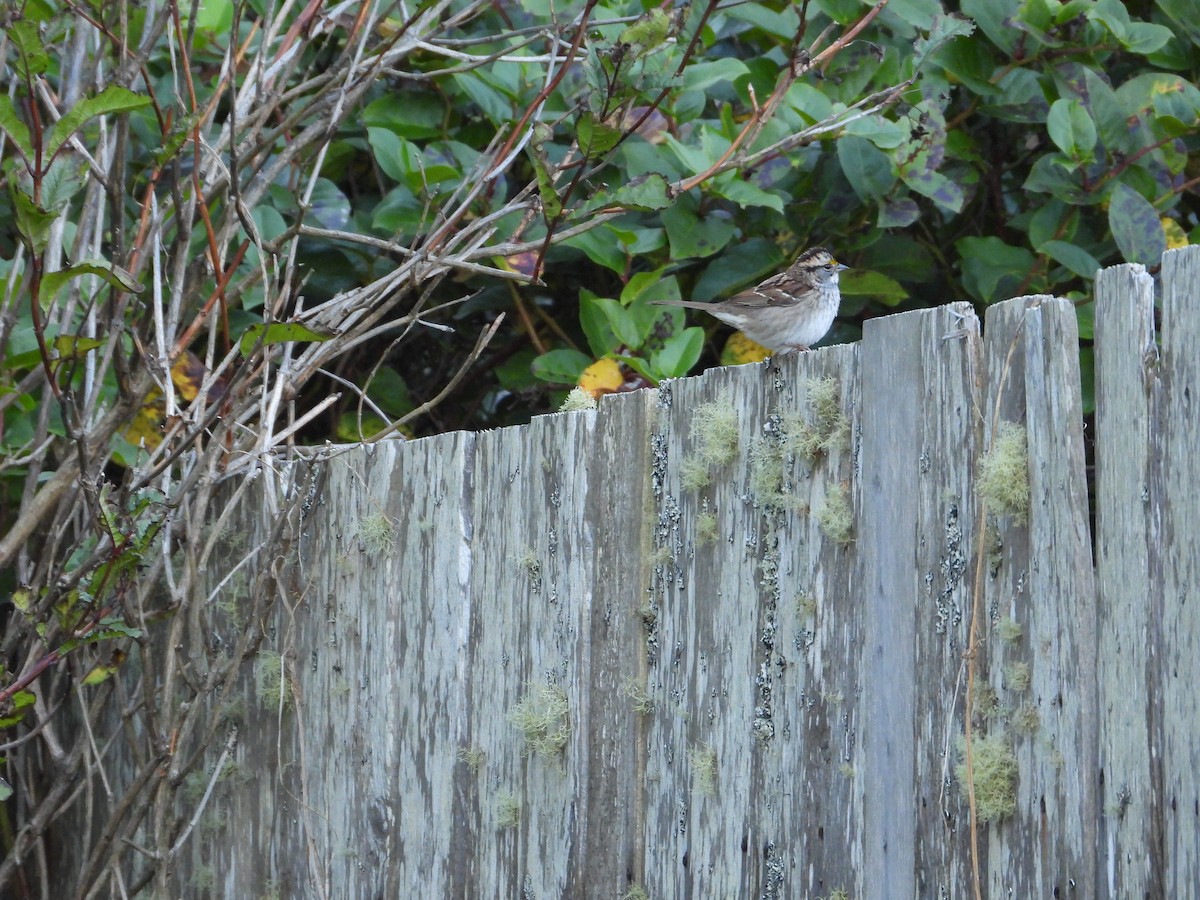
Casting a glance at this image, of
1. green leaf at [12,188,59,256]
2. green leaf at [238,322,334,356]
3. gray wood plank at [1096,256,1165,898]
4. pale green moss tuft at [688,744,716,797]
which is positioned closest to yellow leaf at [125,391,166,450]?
green leaf at [238,322,334,356]

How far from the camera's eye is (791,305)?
3533 mm

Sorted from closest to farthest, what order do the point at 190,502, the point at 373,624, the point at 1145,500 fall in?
1. the point at 1145,500
2. the point at 373,624
3. the point at 190,502

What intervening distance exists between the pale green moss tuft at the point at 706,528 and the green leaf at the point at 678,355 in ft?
2.53

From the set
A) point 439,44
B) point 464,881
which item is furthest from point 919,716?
point 439,44

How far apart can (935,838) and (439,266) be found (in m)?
1.86

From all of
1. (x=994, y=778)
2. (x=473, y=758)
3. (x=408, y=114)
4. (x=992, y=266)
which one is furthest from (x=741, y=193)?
(x=994, y=778)

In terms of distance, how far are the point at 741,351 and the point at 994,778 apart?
2114 mm

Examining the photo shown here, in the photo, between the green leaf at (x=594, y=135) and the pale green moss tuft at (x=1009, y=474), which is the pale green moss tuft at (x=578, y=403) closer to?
the green leaf at (x=594, y=135)

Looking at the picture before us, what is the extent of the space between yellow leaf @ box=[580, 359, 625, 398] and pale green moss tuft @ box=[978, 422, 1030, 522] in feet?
5.20

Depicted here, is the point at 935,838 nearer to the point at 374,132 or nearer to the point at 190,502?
the point at 190,502

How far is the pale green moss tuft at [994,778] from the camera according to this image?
1870mm

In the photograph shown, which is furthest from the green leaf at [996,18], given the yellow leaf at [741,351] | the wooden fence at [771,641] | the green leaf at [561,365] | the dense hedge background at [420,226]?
the wooden fence at [771,641]

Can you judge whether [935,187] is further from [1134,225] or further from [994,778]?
[994,778]

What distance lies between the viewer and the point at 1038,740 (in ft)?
6.02
